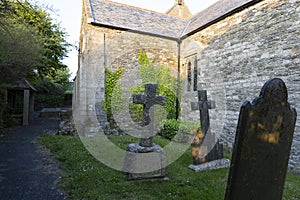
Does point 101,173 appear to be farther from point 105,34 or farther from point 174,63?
point 174,63

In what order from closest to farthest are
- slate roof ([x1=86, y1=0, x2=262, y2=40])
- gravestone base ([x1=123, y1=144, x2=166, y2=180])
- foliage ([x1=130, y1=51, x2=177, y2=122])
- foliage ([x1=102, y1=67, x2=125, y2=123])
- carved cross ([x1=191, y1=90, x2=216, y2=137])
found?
1. gravestone base ([x1=123, y1=144, x2=166, y2=180])
2. carved cross ([x1=191, y1=90, x2=216, y2=137])
3. slate roof ([x1=86, y1=0, x2=262, y2=40])
4. foliage ([x1=102, y1=67, x2=125, y2=123])
5. foliage ([x1=130, y1=51, x2=177, y2=122])

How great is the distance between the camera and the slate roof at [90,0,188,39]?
944cm

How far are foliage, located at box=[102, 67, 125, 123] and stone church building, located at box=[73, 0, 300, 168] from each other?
0.22 meters

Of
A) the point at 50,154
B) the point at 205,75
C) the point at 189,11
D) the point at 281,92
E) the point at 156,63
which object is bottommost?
the point at 50,154

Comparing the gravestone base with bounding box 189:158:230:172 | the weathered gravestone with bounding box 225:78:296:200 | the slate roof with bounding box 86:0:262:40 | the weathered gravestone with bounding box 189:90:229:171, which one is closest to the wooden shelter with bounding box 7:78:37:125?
the slate roof with bounding box 86:0:262:40

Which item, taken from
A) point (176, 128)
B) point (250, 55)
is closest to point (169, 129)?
point (176, 128)

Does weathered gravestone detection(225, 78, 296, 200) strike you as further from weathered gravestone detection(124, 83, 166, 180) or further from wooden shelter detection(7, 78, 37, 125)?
wooden shelter detection(7, 78, 37, 125)

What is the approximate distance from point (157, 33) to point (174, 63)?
1.74 metres

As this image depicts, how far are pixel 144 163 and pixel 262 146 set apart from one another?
2.49 m

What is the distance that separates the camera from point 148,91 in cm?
420

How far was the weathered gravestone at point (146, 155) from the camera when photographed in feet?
12.8

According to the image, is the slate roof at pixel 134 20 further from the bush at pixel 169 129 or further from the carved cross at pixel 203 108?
the carved cross at pixel 203 108

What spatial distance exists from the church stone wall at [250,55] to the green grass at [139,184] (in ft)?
8.38

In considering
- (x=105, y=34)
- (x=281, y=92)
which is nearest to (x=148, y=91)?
(x=281, y=92)
